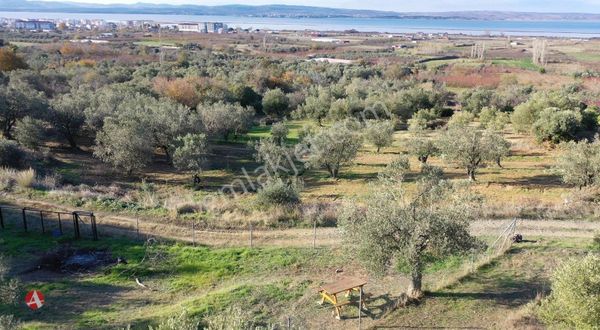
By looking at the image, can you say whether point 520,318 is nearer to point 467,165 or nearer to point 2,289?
point 2,289

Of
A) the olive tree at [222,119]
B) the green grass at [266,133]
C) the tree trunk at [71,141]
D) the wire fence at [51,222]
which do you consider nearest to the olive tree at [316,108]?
the green grass at [266,133]

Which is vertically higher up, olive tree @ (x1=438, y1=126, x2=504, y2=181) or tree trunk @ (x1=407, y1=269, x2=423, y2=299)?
olive tree @ (x1=438, y1=126, x2=504, y2=181)

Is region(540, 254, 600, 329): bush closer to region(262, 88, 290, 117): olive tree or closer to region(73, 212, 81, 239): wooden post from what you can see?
region(73, 212, 81, 239): wooden post

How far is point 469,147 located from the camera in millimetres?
31578

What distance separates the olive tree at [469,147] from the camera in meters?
31.6

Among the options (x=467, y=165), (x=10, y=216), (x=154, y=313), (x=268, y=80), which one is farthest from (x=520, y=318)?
(x=268, y=80)

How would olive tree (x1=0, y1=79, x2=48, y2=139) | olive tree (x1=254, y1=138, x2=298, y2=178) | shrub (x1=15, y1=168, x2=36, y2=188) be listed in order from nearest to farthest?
shrub (x1=15, y1=168, x2=36, y2=188) → olive tree (x1=254, y1=138, x2=298, y2=178) → olive tree (x1=0, y1=79, x2=48, y2=139)

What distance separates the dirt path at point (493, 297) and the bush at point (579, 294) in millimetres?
2877

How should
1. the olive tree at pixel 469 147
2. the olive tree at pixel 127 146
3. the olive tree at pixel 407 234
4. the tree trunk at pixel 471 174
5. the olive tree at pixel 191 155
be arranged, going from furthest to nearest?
the olive tree at pixel 127 146
the olive tree at pixel 191 155
the tree trunk at pixel 471 174
the olive tree at pixel 469 147
the olive tree at pixel 407 234

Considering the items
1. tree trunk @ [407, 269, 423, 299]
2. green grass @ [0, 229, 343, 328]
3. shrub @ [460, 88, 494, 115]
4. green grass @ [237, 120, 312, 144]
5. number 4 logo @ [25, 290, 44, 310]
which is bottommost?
green grass @ [237, 120, 312, 144]

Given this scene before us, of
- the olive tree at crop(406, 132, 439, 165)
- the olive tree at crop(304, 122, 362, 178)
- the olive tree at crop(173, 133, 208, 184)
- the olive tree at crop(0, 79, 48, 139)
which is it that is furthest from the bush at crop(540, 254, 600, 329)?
the olive tree at crop(0, 79, 48, 139)

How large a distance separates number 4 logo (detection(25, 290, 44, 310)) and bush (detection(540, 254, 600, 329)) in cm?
1543

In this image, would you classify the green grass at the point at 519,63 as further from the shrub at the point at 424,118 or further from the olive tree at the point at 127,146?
the olive tree at the point at 127,146

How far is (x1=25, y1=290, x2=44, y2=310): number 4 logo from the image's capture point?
15711mm
